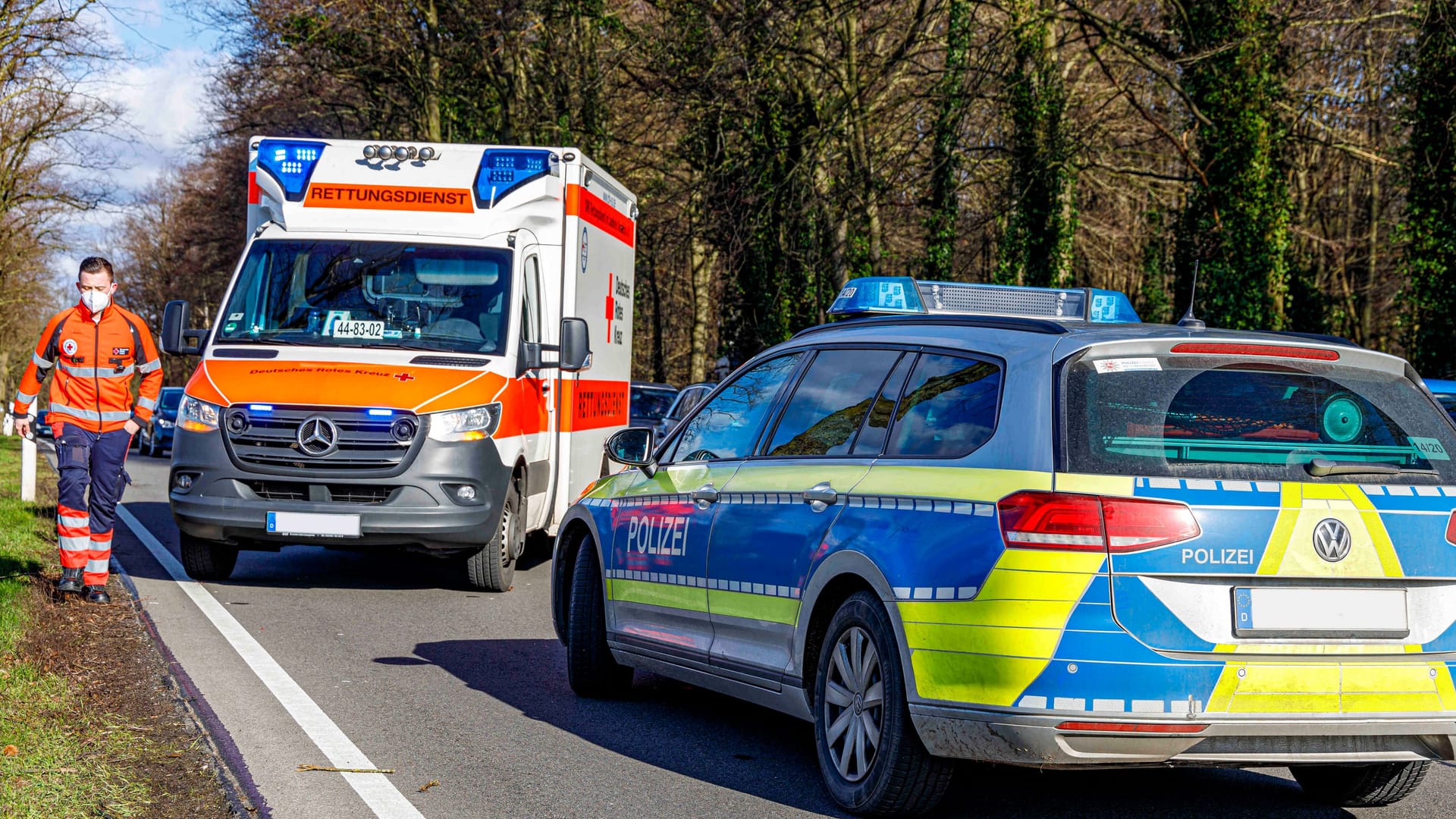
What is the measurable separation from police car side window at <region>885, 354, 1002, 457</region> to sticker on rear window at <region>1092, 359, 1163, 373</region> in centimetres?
34

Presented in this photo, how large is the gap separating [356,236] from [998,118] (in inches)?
634

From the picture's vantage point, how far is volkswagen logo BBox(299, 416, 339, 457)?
1056cm

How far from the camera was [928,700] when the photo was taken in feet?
15.8

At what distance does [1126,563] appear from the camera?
4574mm

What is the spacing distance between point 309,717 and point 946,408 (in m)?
3.17

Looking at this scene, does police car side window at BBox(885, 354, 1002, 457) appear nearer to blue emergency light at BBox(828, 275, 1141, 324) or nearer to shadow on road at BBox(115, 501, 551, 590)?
blue emergency light at BBox(828, 275, 1141, 324)

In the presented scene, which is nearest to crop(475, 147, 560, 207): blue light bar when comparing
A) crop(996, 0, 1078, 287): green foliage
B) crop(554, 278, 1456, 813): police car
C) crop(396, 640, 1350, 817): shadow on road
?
crop(396, 640, 1350, 817): shadow on road

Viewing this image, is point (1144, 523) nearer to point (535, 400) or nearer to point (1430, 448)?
point (1430, 448)

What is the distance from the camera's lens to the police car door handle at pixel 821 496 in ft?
18.2

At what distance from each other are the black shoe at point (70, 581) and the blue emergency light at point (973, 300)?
5.59m

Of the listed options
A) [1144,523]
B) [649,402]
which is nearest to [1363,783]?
[1144,523]

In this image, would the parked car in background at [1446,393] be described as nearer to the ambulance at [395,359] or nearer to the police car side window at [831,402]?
the ambulance at [395,359]

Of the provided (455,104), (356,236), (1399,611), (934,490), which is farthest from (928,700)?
(455,104)

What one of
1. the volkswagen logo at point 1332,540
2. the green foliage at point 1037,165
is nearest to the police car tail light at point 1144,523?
the volkswagen logo at point 1332,540
